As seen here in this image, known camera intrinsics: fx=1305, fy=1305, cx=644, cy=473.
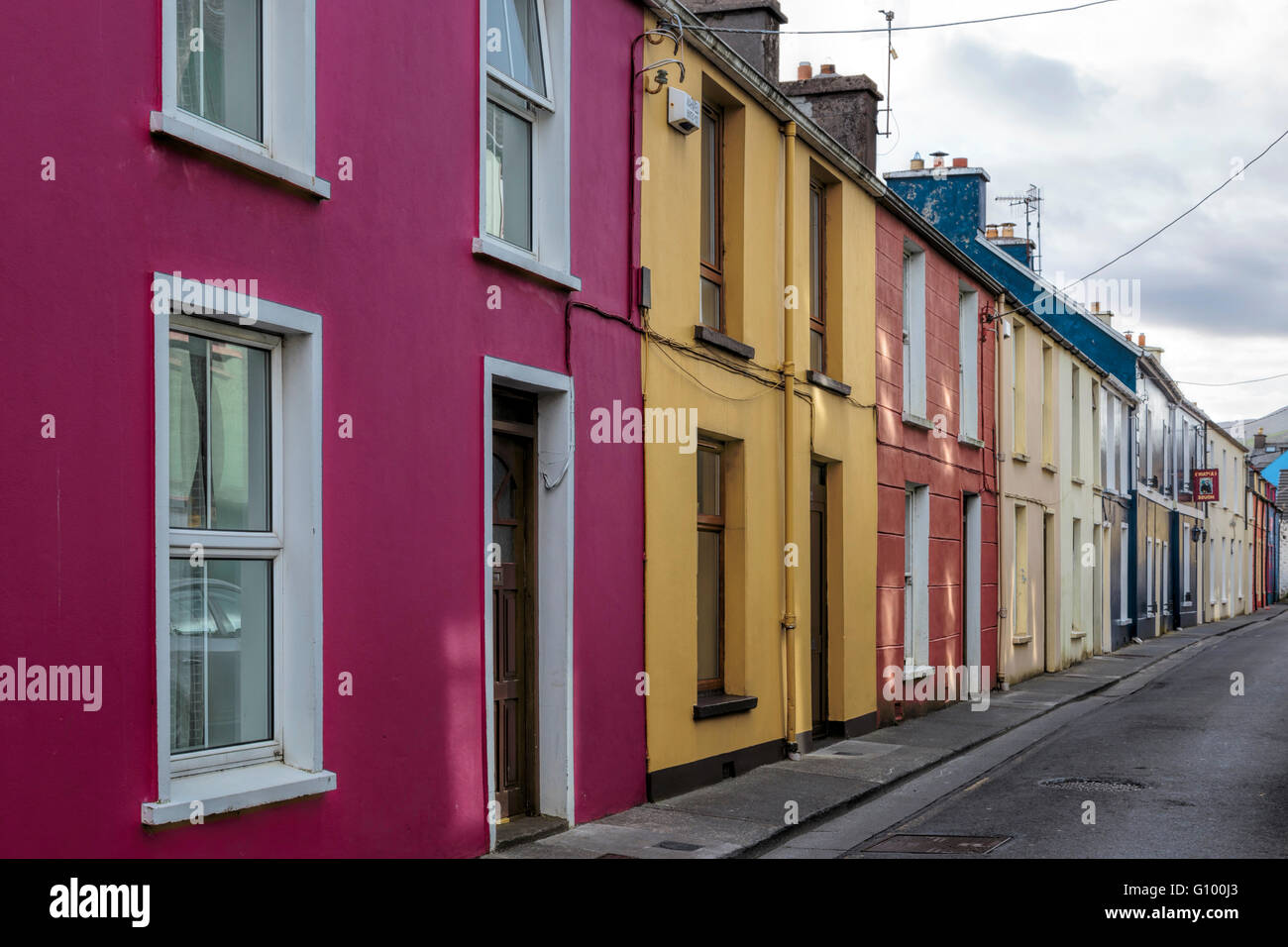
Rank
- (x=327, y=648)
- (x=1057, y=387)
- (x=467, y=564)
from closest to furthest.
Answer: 1. (x=327, y=648)
2. (x=467, y=564)
3. (x=1057, y=387)

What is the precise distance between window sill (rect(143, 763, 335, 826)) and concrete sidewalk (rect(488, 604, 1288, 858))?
188 cm

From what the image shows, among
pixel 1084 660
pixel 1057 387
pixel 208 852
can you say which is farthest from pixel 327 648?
pixel 1084 660

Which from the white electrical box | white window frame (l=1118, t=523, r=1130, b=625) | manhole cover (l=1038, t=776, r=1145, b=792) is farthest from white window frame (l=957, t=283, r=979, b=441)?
white window frame (l=1118, t=523, r=1130, b=625)

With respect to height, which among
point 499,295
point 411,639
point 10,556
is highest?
point 499,295

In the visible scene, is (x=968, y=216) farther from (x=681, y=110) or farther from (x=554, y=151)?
(x=554, y=151)

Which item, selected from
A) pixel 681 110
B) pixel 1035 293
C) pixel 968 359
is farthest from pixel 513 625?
pixel 1035 293

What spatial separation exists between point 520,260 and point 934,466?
10158 mm

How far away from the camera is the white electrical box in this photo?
1022 cm

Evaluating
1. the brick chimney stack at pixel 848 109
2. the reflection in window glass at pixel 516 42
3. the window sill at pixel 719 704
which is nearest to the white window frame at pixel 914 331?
the brick chimney stack at pixel 848 109

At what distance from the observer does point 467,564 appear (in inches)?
301

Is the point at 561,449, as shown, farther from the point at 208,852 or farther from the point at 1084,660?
the point at 1084,660

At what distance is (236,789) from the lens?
575cm
